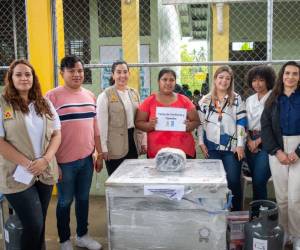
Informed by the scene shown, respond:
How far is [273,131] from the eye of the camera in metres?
3.47

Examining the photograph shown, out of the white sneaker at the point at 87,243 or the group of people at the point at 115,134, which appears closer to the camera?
the group of people at the point at 115,134

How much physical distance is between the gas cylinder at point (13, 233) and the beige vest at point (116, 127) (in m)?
1.01

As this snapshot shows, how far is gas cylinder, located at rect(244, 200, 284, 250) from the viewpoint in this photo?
3.19 m

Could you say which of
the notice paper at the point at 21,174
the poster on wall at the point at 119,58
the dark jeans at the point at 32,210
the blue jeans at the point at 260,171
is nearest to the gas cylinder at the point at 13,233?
the dark jeans at the point at 32,210

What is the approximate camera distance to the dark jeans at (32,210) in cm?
291

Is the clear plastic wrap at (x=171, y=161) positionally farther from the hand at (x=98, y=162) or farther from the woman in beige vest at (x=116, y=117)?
the hand at (x=98, y=162)

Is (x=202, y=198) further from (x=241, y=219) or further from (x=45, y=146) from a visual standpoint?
(x=45, y=146)

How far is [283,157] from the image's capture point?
3.39 metres

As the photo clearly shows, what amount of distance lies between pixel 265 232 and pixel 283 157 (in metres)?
0.63

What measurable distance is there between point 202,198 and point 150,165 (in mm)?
724

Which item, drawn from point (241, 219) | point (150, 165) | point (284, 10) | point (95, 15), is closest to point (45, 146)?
point (150, 165)

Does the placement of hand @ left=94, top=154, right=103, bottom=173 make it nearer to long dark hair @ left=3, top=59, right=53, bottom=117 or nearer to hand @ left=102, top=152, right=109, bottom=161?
hand @ left=102, top=152, right=109, bottom=161

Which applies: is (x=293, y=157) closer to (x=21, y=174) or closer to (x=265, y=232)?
(x=265, y=232)

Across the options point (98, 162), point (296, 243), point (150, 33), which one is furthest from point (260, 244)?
point (150, 33)
